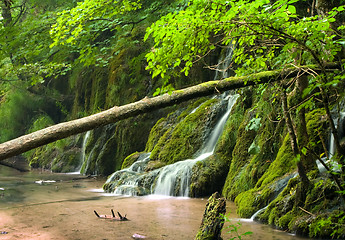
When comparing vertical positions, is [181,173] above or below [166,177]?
above

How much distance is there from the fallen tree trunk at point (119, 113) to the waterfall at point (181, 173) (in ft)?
16.3

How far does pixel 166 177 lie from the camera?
9.07 m

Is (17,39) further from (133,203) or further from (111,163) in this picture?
(111,163)

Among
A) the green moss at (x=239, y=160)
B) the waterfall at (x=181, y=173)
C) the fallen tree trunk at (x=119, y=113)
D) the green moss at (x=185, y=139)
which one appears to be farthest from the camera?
the green moss at (x=185, y=139)

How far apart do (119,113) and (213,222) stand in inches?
58.4

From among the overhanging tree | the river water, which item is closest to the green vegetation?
the overhanging tree

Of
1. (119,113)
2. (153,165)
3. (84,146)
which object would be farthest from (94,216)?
(84,146)

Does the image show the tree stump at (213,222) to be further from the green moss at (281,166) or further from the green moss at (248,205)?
the green moss at (281,166)

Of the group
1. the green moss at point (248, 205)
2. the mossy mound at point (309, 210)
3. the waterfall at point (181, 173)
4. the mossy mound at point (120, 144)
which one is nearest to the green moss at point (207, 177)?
the waterfall at point (181, 173)

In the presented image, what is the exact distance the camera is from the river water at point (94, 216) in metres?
5.12

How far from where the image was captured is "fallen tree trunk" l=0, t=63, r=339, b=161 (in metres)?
3.25

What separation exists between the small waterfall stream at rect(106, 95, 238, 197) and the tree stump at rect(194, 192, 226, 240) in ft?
15.0

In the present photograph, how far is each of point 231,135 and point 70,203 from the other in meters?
4.05

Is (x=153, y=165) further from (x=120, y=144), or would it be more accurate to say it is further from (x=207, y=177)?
(x=120, y=144)
